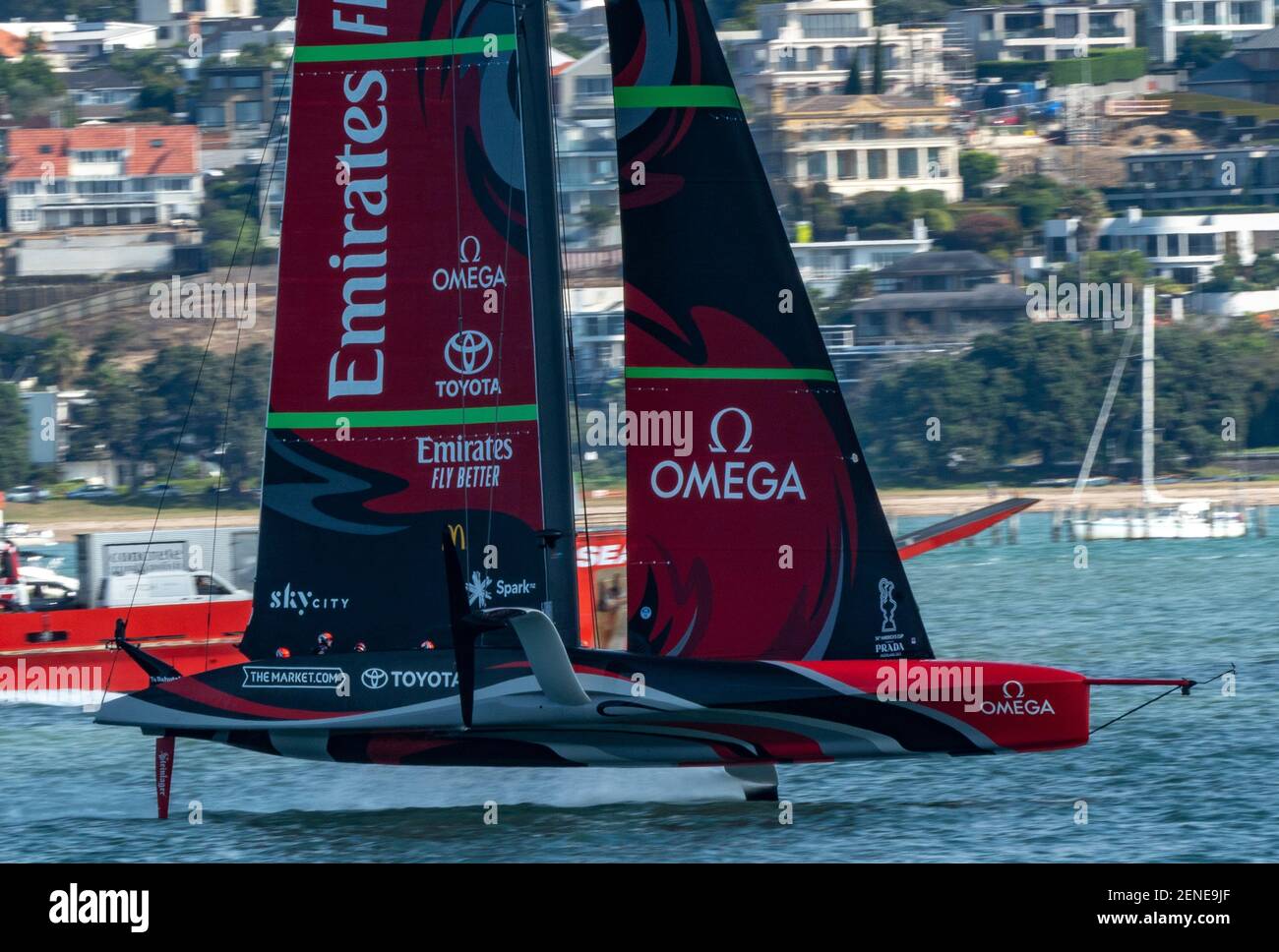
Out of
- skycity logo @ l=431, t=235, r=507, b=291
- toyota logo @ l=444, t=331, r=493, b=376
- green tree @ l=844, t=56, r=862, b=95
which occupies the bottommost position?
toyota logo @ l=444, t=331, r=493, b=376

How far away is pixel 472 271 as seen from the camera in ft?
44.4

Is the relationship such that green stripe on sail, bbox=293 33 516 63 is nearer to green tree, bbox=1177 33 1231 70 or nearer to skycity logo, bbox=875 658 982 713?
skycity logo, bbox=875 658 982 713

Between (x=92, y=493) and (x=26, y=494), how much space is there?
8.03ft

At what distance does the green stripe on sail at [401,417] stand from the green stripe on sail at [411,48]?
98.3 inches

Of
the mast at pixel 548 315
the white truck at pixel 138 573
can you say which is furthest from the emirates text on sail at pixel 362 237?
the white truck at pixel 138 573

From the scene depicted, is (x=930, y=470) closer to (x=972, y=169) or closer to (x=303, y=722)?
(x=972, y=169)

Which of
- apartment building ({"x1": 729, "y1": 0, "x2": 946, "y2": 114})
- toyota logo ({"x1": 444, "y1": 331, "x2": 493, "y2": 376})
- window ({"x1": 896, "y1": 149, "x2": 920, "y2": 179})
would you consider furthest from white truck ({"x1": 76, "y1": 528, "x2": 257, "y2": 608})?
apartment building ({"x1": 729, "y1": 0, "x2": 946, "y2": 114})

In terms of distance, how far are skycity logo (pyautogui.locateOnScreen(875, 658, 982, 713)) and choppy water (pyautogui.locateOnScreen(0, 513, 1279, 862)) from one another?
993 millimetres

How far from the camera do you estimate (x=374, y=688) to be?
1288 cm

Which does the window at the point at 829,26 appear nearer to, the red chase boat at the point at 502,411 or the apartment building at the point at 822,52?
the apartment building at the point at 822,52

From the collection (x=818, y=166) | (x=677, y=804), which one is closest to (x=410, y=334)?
(x=677, y=804)

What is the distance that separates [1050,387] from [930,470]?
6.13 metres

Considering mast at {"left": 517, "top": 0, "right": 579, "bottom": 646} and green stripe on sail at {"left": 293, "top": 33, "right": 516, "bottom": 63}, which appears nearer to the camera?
mast at {"left": 517, "top": 0, "right": 579, "bottom": 646}

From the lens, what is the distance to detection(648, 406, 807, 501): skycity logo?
13344mm
